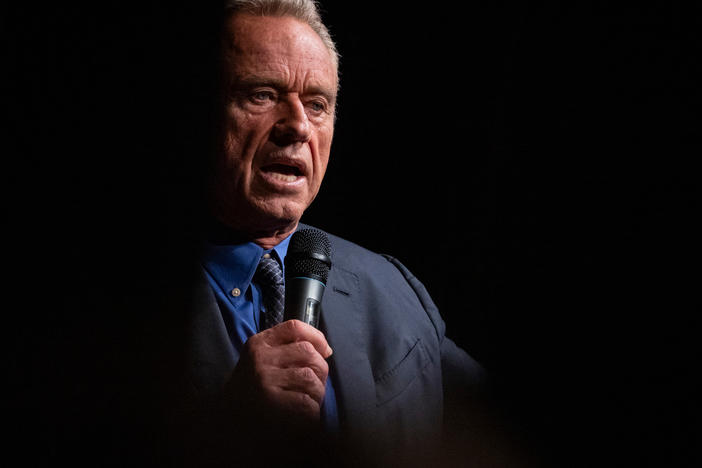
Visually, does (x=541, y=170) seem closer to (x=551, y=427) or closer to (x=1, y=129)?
(x=551, y=427)

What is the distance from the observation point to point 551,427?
1505 mm

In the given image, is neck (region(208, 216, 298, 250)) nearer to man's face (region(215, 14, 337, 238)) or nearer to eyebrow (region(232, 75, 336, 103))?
man's face (region(215, 14, 337, 238))

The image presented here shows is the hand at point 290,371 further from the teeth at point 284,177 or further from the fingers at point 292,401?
the teeth at point 284,177

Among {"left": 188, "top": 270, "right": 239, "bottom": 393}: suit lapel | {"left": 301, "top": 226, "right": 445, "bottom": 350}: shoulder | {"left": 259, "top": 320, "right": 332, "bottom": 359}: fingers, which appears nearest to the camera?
{"left": 259, "top": 320, "right": 332, "bottom": 359}: fingers

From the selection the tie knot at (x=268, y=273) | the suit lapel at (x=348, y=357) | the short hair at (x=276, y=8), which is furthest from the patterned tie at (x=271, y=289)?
the short hair at (x=276, y=8)

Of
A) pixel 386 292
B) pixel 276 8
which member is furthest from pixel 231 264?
Answer: pixel 276 8

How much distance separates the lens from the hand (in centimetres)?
94

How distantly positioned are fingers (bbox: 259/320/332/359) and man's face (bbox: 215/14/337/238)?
12.4 inches

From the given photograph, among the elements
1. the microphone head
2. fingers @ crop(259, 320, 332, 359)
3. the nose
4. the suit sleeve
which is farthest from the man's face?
the suit sleeve

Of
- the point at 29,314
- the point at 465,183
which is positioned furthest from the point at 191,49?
the point at 465,183

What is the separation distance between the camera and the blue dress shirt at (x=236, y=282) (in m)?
1.20

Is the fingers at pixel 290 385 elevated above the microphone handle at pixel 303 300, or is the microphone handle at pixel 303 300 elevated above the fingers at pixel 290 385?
the microphone handle at pixel 303 300

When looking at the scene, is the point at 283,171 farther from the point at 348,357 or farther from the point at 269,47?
the point at 348,357

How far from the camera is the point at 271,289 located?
3.96 ft
